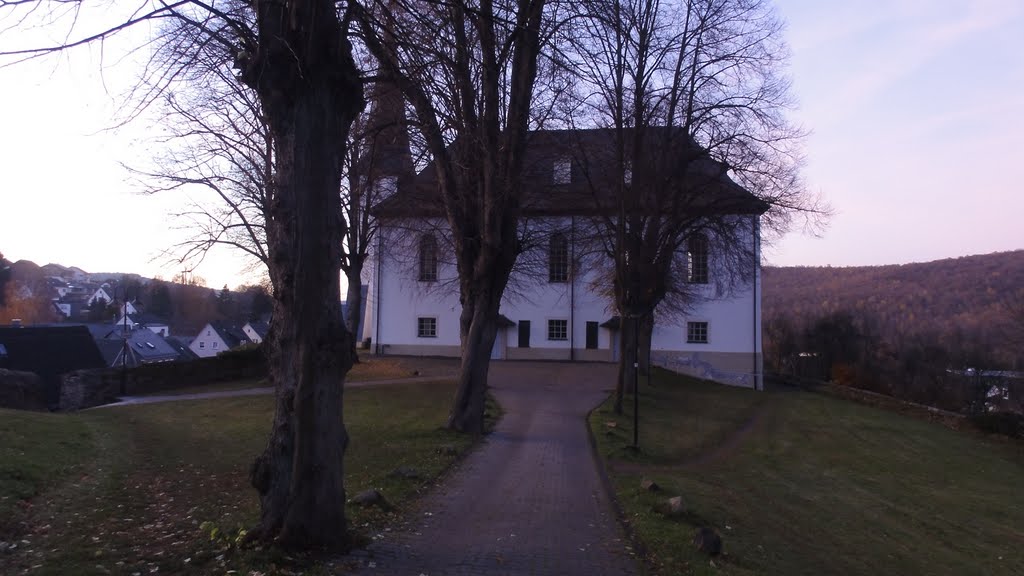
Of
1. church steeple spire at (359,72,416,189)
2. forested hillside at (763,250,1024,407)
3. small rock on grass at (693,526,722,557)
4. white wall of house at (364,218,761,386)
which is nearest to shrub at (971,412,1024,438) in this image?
forested hillside at (763,250,1024,407)

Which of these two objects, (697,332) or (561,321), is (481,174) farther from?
(697,332)

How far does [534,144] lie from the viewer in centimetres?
1823

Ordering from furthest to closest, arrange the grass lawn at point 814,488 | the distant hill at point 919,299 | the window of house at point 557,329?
the window of house at point 557,329
the distant hill at point 919,299
the grass lawn at point 814,488

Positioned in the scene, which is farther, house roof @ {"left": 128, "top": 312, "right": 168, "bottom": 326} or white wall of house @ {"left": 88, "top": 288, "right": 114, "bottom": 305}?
white wall of house @ {"left": 88, "top": 288, "right": 114, "bottom": 305}

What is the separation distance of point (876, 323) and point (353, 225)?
40.1 metres

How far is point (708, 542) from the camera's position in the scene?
27.8 ft

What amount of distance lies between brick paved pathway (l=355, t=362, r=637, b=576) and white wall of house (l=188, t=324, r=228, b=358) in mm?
56728

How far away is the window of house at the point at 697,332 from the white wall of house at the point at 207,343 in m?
44.3

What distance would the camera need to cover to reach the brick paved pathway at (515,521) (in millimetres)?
7332

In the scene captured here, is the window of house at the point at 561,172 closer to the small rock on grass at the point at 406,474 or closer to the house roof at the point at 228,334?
the small rock on grass at the point at 406,474

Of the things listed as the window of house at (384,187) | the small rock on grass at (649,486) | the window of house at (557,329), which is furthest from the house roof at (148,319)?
the small rock on grass at (649,486)

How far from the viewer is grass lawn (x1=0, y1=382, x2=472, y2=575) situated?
Result: 7.10m

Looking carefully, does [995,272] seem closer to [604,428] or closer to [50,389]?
[604,428]

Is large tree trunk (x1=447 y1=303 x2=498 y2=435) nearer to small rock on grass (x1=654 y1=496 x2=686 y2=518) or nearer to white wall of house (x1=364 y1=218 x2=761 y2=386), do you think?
small rock on grass (x1=654 y1=496 x2=686 y2=518)
